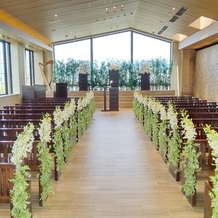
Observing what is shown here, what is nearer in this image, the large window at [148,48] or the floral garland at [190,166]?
the floral garland at [190,166]

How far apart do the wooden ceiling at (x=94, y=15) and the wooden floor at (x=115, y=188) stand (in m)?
4.85

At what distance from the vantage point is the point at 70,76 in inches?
660

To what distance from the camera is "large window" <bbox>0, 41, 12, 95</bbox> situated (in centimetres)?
1150

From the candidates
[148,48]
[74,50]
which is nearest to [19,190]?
[74,50]

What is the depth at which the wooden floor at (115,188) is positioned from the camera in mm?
3188

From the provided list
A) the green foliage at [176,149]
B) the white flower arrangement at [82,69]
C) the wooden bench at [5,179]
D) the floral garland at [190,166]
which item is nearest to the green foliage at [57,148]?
the wooden bench at [5,179]

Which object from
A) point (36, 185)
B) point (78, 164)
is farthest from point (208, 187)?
point (78, 164)

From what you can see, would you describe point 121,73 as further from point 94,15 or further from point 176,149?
point 176,149

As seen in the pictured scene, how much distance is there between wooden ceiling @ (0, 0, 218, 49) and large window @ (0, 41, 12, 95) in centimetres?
98

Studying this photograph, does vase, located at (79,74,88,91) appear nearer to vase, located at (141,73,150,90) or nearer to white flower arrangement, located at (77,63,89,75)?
white flower arrangement, located at (77,63,89,75)

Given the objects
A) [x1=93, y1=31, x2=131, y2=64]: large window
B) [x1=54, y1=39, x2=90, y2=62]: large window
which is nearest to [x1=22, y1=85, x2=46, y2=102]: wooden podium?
[x1=54, y1=39, x2=90, y2=62]: large window

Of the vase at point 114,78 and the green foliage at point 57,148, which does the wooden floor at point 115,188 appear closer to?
the green foliage at point 57,148

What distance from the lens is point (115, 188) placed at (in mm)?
3857

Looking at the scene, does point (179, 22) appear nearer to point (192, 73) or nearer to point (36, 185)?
point (192, 73)
